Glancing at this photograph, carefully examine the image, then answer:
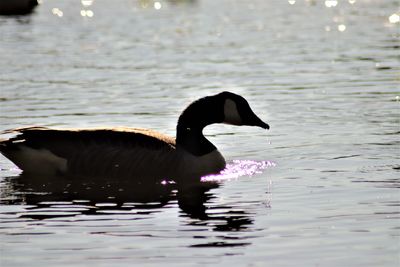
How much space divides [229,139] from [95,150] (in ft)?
13.4

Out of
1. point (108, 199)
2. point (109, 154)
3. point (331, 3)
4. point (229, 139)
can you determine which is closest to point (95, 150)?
point (109, 154)

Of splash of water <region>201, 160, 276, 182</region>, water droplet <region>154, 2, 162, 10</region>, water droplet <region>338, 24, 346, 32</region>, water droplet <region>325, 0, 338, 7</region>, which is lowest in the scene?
splash of water <region>201, 160, 276, 182</region>

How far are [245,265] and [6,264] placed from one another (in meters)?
2.37

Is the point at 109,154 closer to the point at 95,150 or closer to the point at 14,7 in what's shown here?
the point at 95,150

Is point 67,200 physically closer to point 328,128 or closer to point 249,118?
point 249,118

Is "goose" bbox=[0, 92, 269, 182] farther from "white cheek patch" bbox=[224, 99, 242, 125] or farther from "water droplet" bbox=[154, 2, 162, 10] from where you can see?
"water droplet" bbox=[154, 2, 162, 10]

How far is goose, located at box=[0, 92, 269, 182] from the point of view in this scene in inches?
618

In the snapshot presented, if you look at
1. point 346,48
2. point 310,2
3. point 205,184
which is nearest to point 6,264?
point 205,184

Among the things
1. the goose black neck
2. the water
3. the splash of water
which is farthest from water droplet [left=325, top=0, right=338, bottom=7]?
the goose black neck

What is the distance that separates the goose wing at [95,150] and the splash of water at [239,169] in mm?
718

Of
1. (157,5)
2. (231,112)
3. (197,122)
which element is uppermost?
(157,5)

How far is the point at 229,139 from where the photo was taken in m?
19.2

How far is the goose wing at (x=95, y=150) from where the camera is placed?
15.7 metres

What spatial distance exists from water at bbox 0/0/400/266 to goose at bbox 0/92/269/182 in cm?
42
